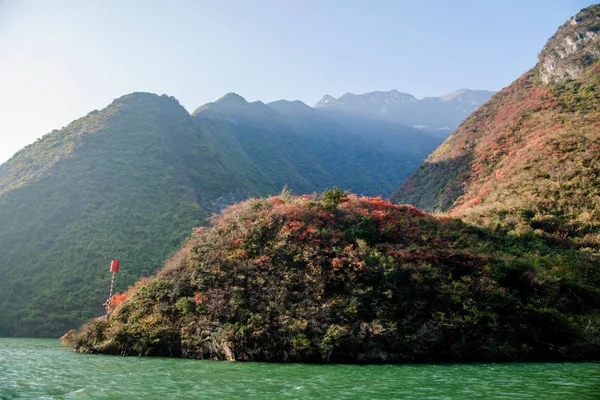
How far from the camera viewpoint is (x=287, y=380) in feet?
36.7

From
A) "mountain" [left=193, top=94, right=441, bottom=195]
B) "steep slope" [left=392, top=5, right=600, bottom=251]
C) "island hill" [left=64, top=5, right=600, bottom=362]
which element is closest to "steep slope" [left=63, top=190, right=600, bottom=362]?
"island hill" [left=64, top=5, right=600, bottom=362]

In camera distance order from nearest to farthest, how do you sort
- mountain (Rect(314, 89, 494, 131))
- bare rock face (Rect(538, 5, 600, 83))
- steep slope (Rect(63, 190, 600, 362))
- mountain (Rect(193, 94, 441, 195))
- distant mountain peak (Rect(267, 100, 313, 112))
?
steep slope (Rect(63, 190, 600, 362)) < bare rock face (Rect(538, 5, 600, 83)) < mountain (Rect(193, 94, 441, 195)) < distant mountain peak (Rect(267, 100, 313, 112)) < mountain (Rect(314, 89, 494, 131))

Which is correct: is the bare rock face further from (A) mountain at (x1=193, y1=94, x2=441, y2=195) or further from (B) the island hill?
(A) mountain at (x1=193, y1=94, x2=441, y2=195)

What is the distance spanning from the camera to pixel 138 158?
61.6 meters

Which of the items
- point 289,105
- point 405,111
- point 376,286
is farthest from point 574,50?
point 405,111

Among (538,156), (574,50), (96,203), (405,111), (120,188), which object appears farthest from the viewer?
(405,111)

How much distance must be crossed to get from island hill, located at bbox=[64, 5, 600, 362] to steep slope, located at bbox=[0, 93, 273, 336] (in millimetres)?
17093

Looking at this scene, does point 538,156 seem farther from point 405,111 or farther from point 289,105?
point 405,111

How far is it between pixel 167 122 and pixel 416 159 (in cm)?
7160

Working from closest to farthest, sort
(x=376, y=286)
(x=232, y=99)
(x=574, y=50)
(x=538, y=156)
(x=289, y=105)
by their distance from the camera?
(x=376, y=286)
(x=538, y=156)
(x=574, y=50)
(x=232, y=99)
(x=289, y=105)

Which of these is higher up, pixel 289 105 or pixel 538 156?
pixel 289 105

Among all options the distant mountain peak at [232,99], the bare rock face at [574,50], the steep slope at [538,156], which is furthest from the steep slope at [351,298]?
the distant mountain peak at [232,99]

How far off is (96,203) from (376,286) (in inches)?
1763

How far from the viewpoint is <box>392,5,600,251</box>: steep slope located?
1045 inches
